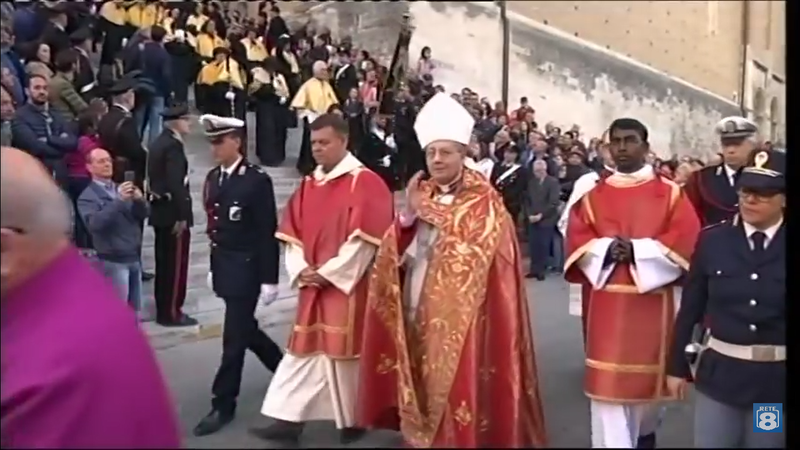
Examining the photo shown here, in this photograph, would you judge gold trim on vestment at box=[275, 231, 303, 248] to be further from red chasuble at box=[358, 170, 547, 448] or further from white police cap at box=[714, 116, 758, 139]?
white police cap at box=[714, 116, 758, 139]

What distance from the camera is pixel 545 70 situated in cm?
308

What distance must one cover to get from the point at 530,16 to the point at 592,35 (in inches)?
7.8

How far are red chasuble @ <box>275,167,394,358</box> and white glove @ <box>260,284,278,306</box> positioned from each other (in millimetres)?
73

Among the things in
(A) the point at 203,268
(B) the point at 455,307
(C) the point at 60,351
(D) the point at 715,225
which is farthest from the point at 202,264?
(C) the point at 60,351

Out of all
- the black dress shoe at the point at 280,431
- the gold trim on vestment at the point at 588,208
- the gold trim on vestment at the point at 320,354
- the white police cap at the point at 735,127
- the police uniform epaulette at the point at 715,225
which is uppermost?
the white police cap at the point at 735,127

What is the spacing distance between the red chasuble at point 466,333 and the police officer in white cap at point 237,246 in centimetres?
36

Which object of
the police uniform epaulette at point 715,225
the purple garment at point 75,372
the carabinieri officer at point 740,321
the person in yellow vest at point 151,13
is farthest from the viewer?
the person in yellow vest at point 151,13

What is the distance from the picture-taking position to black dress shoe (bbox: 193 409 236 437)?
2.76m

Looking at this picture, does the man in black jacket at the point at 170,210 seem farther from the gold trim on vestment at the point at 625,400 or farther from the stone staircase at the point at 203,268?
the gold trim on vestment at the point at 625,400

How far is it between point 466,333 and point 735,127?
1034mm

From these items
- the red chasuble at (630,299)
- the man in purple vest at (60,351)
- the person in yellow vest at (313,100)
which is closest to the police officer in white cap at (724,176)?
the red chasuble at (630,299)

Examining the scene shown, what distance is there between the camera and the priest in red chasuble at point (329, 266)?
9.87 feet

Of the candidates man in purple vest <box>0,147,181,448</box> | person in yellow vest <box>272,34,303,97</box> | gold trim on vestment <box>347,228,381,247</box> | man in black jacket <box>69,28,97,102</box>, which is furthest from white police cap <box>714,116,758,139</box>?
man in purple vest <box>0,147,181,448</box>

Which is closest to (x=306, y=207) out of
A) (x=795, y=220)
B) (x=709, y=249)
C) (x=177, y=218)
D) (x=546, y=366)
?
(x=177, y=218)
